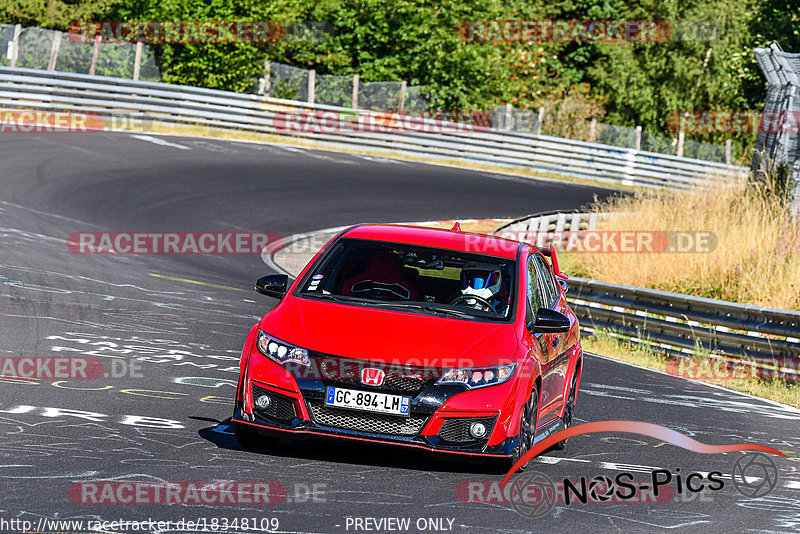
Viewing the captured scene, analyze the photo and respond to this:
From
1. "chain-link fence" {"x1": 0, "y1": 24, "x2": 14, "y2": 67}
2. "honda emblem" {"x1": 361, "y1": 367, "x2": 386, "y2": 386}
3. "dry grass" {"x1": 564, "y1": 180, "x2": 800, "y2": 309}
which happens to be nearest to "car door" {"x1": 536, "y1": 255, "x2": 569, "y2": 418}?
"honda emblem" {"x1": 361, "y1": 367, "x2": 386, "y2": 386}

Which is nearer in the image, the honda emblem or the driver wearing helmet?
the honda emblem

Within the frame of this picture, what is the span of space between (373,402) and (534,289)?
2.11 metres

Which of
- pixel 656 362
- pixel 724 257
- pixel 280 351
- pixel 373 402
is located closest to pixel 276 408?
pixel 280 351

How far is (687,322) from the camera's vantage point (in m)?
14.9

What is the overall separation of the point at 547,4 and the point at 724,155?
65.1ft

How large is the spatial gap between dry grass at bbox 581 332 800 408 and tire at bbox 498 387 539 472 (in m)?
5.45

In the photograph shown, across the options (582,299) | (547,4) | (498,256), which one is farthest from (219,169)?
(547,4)

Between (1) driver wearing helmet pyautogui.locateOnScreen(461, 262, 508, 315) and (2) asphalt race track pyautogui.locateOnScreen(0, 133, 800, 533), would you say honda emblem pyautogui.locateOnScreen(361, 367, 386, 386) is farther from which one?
(1) driver wearing helmet pyautogui.locateOnScreen(461, 262, 508, 315)

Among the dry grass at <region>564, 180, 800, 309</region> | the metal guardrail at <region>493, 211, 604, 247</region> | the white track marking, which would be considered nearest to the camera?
the dry grass at <region>564, 180, 800, 309</region>

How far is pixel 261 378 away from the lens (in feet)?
24.8

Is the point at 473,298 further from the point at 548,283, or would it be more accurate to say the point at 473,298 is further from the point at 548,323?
the point at 548,283

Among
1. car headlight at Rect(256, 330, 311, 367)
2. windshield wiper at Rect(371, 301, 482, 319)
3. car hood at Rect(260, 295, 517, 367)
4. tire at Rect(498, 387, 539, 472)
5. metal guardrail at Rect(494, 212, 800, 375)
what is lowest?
metal guardrail at Rect(494, 212, 800, 375)

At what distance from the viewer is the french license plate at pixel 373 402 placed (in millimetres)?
7320

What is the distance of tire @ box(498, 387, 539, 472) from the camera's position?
300 inches
